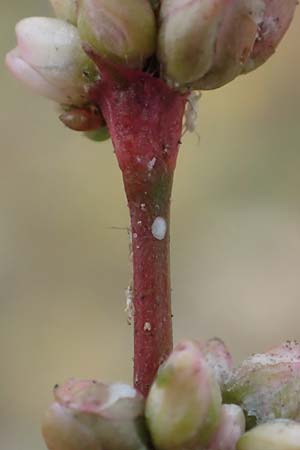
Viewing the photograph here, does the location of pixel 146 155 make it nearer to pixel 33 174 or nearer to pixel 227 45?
pixel 227 45

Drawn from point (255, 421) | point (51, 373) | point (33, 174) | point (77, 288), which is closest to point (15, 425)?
point (51, 373)

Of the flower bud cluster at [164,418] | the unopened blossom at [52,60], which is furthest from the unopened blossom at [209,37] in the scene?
the flower bud cluster at [164,418]

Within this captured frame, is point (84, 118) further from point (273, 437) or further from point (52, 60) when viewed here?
point (273, 437)

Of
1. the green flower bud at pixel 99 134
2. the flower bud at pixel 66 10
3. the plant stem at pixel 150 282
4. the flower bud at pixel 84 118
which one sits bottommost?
the plant stem at pixel 150 282

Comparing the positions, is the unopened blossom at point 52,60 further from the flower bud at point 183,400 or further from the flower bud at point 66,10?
the flower bud at point 183,400

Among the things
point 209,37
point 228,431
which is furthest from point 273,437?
point 209,37

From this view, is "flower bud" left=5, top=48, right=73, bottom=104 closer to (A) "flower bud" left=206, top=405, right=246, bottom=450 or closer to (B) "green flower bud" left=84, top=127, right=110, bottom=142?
(B) "green flower bud" left=84, top=127, right=110, bottom=142

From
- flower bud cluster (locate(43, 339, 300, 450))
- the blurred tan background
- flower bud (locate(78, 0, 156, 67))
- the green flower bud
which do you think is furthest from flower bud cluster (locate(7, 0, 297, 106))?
the blurred tan background
